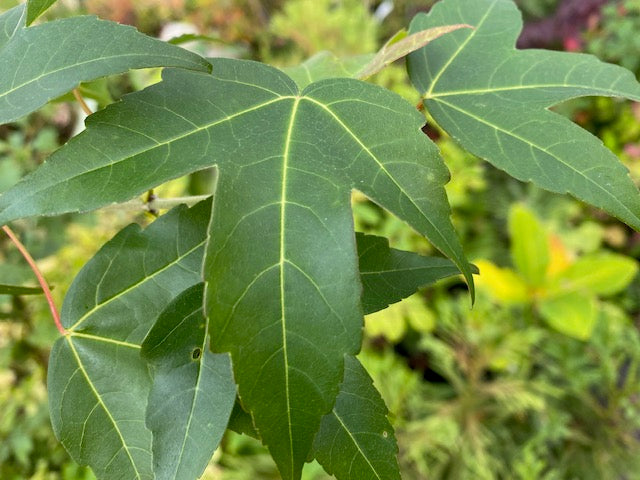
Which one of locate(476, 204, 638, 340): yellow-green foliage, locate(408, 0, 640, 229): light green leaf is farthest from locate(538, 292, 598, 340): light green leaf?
locate(408, 0, 640, 229): light green leaf

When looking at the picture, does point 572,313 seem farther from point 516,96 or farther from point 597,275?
point 516,96

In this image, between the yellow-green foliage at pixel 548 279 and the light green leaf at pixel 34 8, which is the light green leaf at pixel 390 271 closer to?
the light green leaf at pixel 34 8

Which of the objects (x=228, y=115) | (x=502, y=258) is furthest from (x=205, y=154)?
(x=502, y=258)

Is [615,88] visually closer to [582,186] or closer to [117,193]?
[582,186]

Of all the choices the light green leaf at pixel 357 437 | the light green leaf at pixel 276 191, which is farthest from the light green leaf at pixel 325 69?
the light green leaf at pixel 357 437

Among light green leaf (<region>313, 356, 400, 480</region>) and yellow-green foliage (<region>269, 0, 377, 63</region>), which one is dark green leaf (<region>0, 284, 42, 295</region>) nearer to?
light green leaf (<region>313, 356, 400, 480</region>)
